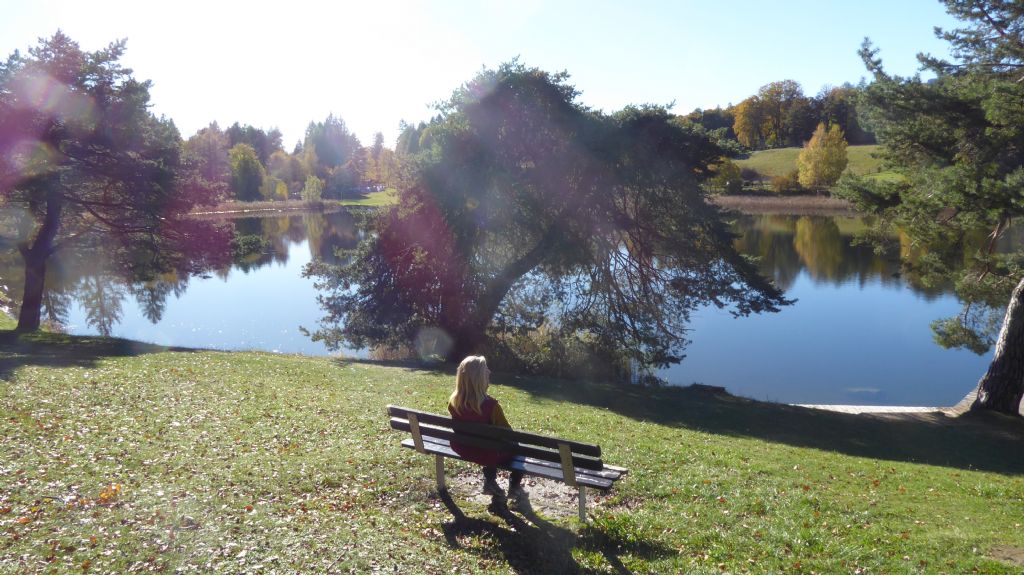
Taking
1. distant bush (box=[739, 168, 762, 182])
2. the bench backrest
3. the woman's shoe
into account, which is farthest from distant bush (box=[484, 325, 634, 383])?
distant bush (box=[739, 168, 762, 182])

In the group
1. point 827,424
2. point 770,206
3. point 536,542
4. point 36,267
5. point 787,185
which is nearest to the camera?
point 536,542

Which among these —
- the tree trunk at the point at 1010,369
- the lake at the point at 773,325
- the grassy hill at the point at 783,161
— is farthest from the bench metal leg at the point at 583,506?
the grassy hill at the point at 783,161

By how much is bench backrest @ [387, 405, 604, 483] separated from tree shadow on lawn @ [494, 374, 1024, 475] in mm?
8369

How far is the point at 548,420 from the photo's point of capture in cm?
1273

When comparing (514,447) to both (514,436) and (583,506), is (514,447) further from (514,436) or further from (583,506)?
(583,506)

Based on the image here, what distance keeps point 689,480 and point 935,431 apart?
10.5 meters

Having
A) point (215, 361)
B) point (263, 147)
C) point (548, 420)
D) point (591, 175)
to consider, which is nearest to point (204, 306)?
point (215, 361)

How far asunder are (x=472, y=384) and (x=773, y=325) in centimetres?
3101

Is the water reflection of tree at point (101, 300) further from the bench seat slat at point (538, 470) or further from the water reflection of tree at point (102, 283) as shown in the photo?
the bench seat slat at point (538, 470)

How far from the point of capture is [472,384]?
23.4 ft

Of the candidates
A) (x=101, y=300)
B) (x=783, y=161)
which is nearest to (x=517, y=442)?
(x=101, y=300)

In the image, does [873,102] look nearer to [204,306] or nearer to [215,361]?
[215,361]

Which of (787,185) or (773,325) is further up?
(787,185)

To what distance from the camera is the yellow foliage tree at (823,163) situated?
275ft
